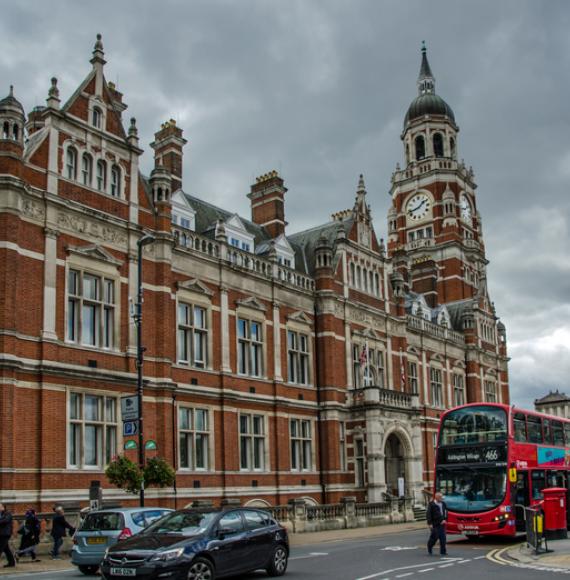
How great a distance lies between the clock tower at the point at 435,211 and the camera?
2623 inches

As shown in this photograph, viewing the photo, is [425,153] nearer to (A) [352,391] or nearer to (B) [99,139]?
(A) [352,391]

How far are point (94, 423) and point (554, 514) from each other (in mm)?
15826

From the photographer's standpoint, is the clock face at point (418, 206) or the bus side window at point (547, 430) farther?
the clock face at point (418, 206)

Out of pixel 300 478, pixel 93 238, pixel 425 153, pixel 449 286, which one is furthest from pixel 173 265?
pixel 425 153

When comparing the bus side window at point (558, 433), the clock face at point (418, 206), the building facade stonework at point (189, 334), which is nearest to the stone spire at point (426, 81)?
the clock face at point (418, 206)

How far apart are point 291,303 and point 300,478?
8654 mm

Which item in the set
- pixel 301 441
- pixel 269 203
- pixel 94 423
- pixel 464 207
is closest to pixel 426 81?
pixel 464 207

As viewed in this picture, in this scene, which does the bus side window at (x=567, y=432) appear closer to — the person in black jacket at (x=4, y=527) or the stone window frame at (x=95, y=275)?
the stone window frame at (x=95, y=275)

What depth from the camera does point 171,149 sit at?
128ft

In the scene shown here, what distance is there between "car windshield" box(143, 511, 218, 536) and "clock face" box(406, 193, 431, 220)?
57.9 meters

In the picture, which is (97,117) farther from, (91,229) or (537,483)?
(537,483)

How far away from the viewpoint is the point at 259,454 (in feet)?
119

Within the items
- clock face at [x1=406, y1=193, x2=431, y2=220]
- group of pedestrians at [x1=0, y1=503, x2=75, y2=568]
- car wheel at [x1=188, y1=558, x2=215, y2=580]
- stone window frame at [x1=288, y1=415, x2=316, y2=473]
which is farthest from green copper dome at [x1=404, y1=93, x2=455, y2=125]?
car wheel at [x1=188, y1=558, x2=215, y2=580]

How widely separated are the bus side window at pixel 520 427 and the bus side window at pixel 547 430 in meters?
2.07
